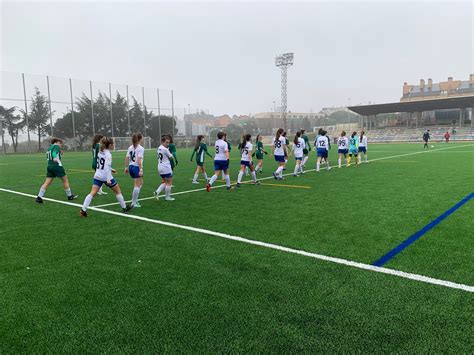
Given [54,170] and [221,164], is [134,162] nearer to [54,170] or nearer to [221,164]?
[54,170]

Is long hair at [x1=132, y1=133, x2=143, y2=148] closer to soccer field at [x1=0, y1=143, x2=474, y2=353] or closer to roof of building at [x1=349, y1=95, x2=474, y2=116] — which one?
soccer field at [x1=0, y1=143, x2=474, y2=353]

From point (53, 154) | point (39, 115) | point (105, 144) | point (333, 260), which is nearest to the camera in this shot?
point (333, 260)

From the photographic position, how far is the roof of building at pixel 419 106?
189 ft

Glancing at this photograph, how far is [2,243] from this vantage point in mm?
5742

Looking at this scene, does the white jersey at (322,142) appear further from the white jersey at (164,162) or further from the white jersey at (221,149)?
the white jersey at (164,162)

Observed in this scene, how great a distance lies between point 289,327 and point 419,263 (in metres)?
2.34

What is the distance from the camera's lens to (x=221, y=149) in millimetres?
10648

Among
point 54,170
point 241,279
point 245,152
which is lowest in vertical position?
point 241,279

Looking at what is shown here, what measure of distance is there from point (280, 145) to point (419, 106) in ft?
196

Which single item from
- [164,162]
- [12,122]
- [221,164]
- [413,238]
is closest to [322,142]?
[221,164]

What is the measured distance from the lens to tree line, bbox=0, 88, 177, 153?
138 feet

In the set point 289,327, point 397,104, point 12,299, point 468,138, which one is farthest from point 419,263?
point 397,104

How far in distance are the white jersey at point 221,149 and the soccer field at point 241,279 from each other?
118 inches

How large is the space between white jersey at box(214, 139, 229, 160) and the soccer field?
299 centimetres
